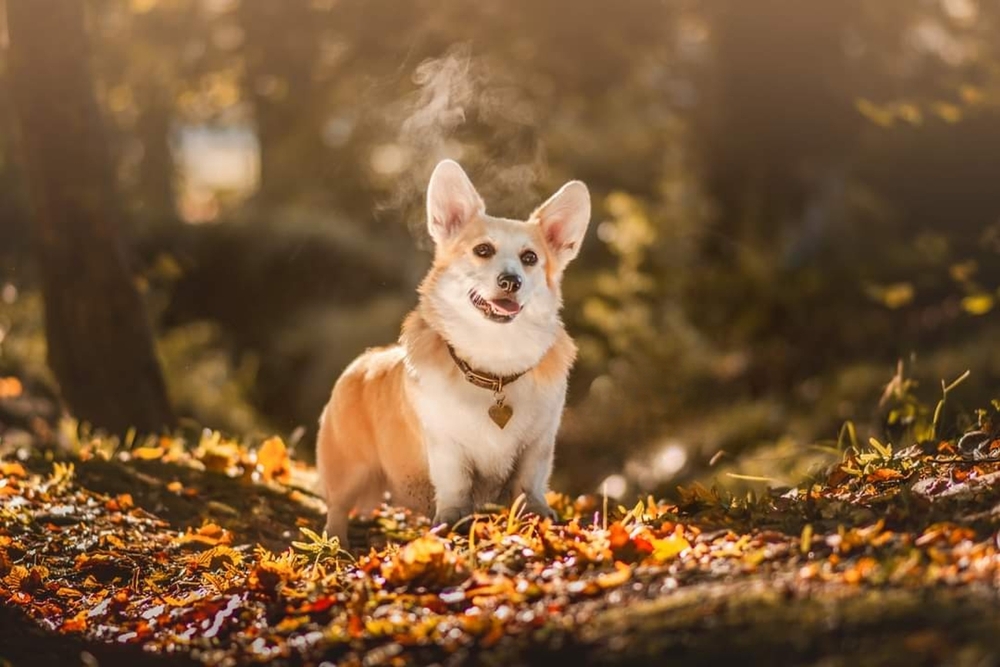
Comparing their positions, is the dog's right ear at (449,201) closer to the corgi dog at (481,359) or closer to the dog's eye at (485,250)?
the corgi dog at (481,359)

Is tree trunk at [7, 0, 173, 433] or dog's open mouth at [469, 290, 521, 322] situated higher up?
tree trunk at [7, 0, 173, 433]

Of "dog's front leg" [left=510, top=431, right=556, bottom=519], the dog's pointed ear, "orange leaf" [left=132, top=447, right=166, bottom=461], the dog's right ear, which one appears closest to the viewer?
"dog's front leg" [left=510, top=431, right=556, bottom=519]

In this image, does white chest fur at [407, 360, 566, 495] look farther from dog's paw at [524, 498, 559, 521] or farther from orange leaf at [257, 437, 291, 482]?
orange leaf at [257, 437, 291, 482]

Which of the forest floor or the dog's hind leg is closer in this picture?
the forest floor

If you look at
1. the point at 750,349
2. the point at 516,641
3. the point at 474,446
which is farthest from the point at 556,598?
the point at 750,349

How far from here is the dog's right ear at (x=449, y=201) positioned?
5.17 meters

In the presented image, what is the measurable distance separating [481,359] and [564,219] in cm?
83

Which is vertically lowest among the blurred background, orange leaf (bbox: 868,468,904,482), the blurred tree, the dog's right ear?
orange leaf (bbox: 868,468,904,482)


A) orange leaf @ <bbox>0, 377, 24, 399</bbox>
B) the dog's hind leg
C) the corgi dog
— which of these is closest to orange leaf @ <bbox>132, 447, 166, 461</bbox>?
the dog's hind leg

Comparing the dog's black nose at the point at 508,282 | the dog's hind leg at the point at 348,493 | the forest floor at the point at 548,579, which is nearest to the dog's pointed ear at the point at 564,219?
the dog's black nose at the point at 508,282

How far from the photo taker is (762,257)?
1263 cm

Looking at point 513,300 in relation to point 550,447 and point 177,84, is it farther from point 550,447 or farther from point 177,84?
point 177,84

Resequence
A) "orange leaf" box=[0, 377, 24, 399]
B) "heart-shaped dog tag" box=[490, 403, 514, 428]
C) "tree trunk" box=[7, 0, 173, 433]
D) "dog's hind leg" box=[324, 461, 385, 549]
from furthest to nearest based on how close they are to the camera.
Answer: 1. "orange leaf" box=[0, 377, 24, 399]
2. "tree trunk" box=[7, 0, 173, 433]
3. "dog's hind leg" box=[324, 461, 385, 549]
4. "heart-shaped dog tag" box=[490, 403, 514, 428]

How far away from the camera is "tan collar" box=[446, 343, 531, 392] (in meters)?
4.93
